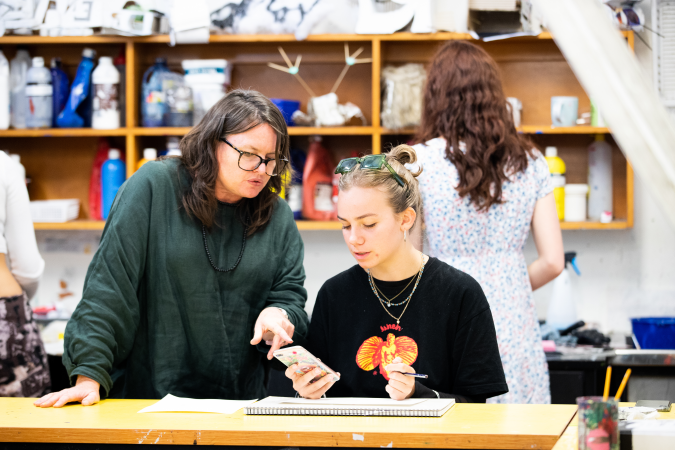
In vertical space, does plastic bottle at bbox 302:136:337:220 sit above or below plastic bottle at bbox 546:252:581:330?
above

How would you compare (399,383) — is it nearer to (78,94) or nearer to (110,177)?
(110,177)

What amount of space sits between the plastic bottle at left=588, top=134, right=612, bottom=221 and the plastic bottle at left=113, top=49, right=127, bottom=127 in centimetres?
231

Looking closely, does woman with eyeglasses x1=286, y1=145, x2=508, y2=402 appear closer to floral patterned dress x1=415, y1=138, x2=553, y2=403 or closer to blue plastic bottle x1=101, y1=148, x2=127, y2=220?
floral patterned dress x1=415, y1=138, x2=553, y2=403

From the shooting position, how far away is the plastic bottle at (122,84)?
10.7 feet

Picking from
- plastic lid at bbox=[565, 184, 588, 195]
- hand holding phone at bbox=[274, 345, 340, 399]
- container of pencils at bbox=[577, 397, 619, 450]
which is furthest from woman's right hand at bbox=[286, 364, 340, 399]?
plastic lid at bbox=[565, 184, 588, 195]

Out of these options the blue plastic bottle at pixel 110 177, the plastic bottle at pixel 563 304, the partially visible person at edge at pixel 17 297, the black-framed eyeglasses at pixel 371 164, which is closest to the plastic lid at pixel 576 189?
the plastic bottle at pixel 563 304

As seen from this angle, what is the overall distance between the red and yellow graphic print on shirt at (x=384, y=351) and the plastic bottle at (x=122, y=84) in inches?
84.4

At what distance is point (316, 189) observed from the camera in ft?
10.3

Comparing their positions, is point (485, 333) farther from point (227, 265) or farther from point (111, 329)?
point (111, 329)

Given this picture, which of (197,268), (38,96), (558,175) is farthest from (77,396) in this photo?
(558,175)

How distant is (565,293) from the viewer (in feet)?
9.84

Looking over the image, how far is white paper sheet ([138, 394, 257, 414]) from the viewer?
1454 millimetres

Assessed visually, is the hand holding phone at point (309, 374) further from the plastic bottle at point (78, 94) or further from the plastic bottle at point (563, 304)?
the plastic bottle at point (78, 94)

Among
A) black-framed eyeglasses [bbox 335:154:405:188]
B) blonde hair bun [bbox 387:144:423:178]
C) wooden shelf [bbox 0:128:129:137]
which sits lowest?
black-framed eyeglasses [bbox 335:154:405:188]
